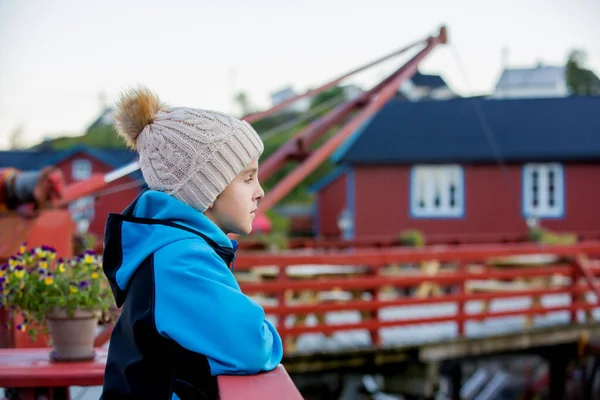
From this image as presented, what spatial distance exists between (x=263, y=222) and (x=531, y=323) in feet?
58.3

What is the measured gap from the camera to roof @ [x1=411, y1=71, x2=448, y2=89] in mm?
77562

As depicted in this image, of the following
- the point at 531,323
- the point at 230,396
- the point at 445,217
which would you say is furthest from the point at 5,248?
the point at 445,217

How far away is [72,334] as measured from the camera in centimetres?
334

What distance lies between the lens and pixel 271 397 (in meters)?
1.50

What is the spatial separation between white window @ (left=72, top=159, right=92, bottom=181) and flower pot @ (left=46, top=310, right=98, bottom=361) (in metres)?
35.4

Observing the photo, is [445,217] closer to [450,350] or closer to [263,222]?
[263,222]

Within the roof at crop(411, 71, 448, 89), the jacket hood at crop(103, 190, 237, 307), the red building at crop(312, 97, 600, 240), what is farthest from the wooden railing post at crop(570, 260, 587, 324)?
the roof at crop(411, 71, 448, 89)

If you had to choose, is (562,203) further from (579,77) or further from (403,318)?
(579,77)

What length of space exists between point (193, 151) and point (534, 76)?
269ft

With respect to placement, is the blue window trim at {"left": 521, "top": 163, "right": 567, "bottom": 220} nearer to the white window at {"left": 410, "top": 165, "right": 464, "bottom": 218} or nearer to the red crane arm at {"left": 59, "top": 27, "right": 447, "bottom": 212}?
the white window at {"left": 410, "top": 165, "right": 464, "bottom": 218}

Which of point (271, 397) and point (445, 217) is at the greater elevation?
point (271, 397)

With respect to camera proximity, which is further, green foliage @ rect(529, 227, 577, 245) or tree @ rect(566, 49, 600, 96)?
tree @ rect(566, 49, 600, 96)

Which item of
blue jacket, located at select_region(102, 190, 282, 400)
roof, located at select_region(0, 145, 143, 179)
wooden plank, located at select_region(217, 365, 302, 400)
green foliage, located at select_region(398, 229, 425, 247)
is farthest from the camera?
roof, located at select_region(0, 145, 143, 179)

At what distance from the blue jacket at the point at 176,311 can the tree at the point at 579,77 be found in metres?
71.5
